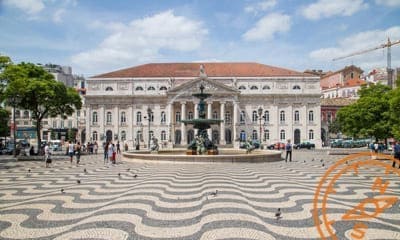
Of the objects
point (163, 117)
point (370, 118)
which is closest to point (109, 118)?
point (163, 117)

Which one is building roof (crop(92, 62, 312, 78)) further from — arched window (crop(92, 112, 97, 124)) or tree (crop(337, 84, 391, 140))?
tree (crop(337, 84, 391, 140))

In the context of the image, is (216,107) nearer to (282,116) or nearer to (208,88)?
(208,88)

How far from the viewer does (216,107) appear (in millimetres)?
61750

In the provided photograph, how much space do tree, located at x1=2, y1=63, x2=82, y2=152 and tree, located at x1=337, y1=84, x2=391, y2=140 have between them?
2757 centimetres

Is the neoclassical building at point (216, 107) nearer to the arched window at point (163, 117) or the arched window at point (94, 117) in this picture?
the arched window at point (163, 117)

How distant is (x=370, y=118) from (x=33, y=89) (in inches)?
1163

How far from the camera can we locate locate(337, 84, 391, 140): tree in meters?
28.7

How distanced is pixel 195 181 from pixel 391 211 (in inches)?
258

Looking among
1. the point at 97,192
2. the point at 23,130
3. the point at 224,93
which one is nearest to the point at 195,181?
the point at 97,192

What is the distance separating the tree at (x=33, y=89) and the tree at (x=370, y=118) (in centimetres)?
2757

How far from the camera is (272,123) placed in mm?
61250

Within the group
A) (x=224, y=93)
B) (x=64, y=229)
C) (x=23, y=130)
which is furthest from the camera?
(x=23, y=130)

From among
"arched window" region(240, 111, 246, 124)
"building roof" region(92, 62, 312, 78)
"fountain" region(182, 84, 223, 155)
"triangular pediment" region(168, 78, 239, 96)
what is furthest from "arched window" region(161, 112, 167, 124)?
"fountain" region(182, 84, 223, 155)

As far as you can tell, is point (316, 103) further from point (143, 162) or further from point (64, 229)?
point (64, 229)
